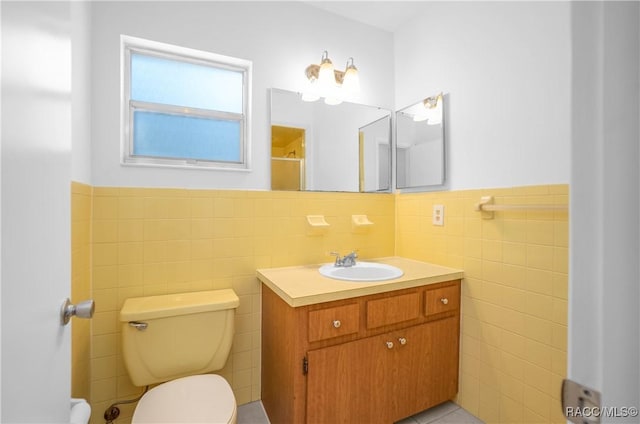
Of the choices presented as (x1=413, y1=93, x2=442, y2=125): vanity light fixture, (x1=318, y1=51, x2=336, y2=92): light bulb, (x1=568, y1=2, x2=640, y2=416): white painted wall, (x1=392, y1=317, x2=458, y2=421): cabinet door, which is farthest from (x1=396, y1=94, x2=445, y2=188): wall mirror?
(x1=568, y1=2, x2=640, y2=416): white painted wall

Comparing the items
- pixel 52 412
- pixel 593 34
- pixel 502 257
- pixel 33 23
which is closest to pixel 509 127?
pixel 502 257

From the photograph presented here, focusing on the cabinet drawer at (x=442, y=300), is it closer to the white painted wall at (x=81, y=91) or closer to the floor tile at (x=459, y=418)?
the floor tile at (x=459, y=418)

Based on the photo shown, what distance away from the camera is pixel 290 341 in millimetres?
1281

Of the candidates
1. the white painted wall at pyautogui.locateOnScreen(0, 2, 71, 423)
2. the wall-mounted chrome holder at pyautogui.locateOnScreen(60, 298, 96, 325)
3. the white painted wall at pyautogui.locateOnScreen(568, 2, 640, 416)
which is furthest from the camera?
the wall-mounted chrome holder at pyautogui.locateOnScreen(60, 298, 96, 325)

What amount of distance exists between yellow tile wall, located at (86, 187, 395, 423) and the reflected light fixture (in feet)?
2.16

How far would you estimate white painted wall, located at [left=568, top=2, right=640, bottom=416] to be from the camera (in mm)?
302

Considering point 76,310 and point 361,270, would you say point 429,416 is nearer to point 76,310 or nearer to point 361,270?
point 361,270

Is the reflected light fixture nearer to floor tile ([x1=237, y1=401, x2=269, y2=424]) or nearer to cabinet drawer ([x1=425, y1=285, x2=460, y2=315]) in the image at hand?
cabinet drawer ([x1=425, y1=285, x2=460, y2=315])

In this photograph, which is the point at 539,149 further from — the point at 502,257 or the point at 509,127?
the point at 502,257

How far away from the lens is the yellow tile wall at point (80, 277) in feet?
3.77

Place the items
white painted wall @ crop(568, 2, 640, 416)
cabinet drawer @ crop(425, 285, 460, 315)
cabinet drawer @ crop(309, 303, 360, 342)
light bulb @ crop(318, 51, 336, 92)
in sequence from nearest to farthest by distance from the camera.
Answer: white painted wall @ crop(568, 2, 640, 416) < cabinet drawer @ crop(309, 303, 360, 342) < cabinet drawer @ crop(425, 285, 460, 315) < light bulb @ crop(318, 51, 336, 92)

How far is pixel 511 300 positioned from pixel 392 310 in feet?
1.99

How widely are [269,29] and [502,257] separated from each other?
1.89 m

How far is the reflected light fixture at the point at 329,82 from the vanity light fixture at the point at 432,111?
0.47 meters
